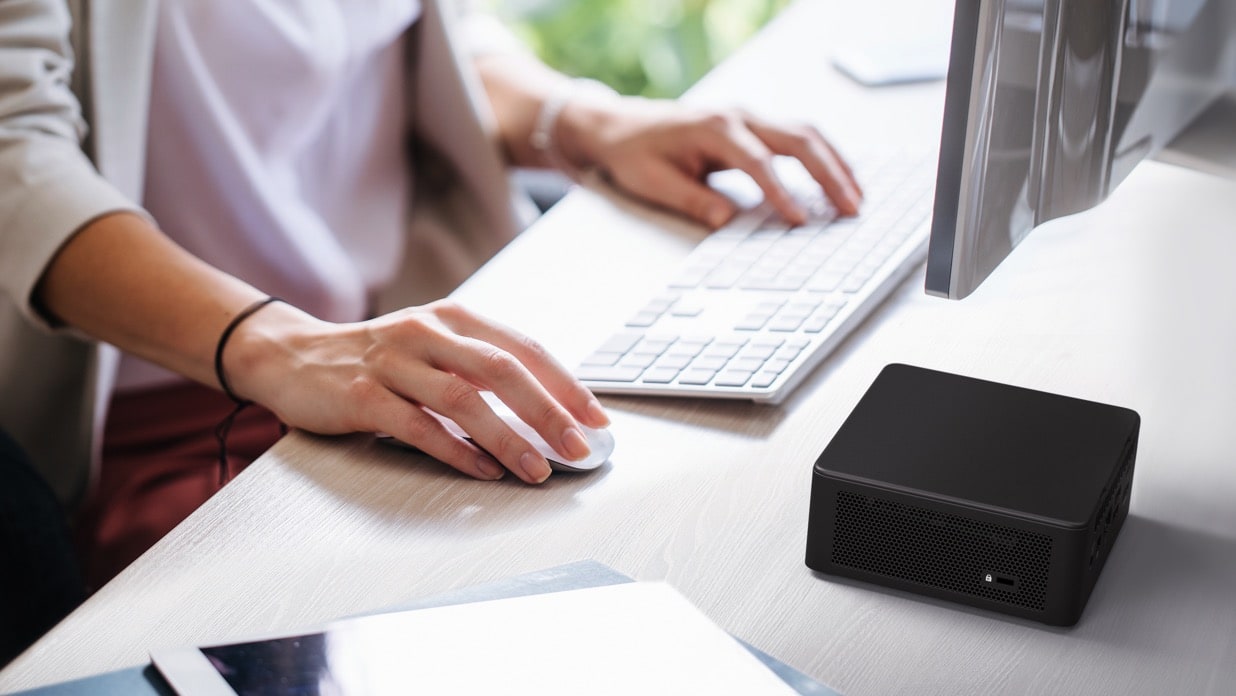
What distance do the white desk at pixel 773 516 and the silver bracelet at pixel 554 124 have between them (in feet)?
0.96

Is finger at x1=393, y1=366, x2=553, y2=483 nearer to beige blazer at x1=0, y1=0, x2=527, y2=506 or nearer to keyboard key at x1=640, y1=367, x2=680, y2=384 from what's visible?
keyboard key at x1=640, y1=367, x2=680, y2=384

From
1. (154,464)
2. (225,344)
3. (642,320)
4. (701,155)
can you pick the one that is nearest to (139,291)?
(225,344)

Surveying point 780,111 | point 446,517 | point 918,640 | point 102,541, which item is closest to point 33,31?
point 102,541

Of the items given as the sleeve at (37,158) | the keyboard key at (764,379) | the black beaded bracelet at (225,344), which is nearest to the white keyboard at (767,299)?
the keyboard key at (764,379)

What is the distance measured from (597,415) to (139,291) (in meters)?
0.35

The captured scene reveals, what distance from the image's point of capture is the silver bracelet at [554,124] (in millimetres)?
1246

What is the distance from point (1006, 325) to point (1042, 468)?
0.26 meters

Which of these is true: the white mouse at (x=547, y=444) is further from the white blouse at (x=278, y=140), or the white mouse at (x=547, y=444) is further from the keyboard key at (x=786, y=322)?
the white blouse at (x=278, y=140)

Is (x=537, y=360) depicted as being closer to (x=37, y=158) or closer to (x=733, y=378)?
(x=733, y=378)

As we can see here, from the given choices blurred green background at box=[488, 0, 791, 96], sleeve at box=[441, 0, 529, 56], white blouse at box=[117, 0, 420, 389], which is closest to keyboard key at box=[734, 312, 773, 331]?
white blouse at box=[117, 0, 420, 389]

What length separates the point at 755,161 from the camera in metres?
1.03

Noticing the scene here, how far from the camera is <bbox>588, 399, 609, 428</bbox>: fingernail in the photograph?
0.73 m

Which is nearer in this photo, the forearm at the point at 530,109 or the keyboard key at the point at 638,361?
the keyboard key at the point at 638,361

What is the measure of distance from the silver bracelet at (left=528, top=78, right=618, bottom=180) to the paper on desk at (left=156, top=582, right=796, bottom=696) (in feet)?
2.33
